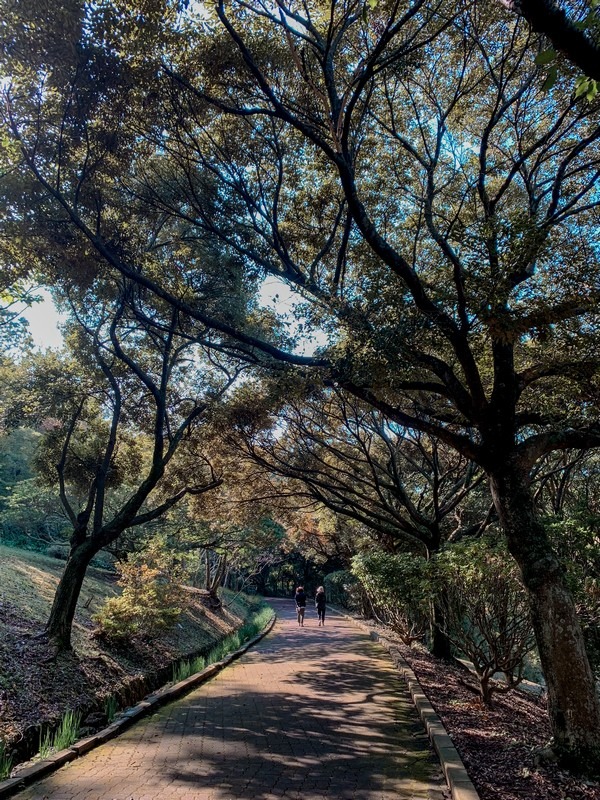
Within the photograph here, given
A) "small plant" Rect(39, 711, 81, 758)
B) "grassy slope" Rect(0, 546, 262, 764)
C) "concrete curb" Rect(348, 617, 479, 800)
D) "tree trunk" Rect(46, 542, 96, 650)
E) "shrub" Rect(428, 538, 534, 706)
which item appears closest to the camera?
"concrete curb" Rect(348, 617, 479, 800)

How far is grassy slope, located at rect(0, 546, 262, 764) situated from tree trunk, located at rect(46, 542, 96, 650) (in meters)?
0.22

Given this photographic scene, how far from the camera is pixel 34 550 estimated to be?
20047mm

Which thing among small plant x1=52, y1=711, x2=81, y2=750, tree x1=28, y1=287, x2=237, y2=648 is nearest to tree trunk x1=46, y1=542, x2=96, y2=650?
tree x1=28, y1=287, x2=237, y2=648

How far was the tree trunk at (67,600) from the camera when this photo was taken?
820cm

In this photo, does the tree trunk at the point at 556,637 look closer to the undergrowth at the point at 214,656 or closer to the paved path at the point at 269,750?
the paved path at the point at 269,750

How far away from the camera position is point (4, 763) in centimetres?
460

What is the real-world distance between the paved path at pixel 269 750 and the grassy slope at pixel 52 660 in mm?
1077

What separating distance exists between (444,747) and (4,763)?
4235 millimetres

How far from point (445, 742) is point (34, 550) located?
19.4 meters

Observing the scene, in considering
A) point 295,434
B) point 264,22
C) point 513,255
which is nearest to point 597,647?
point 513,255

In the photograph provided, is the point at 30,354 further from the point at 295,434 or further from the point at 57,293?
the point at 295,434

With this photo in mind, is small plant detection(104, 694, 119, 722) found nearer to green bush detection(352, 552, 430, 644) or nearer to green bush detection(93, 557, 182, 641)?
green bush detection(93, 557, 182, 641)

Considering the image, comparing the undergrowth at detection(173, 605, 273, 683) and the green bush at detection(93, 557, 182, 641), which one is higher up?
the green bush at detection(93, 557, 182, 641)

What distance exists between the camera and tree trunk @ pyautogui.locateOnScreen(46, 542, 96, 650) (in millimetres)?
8203
